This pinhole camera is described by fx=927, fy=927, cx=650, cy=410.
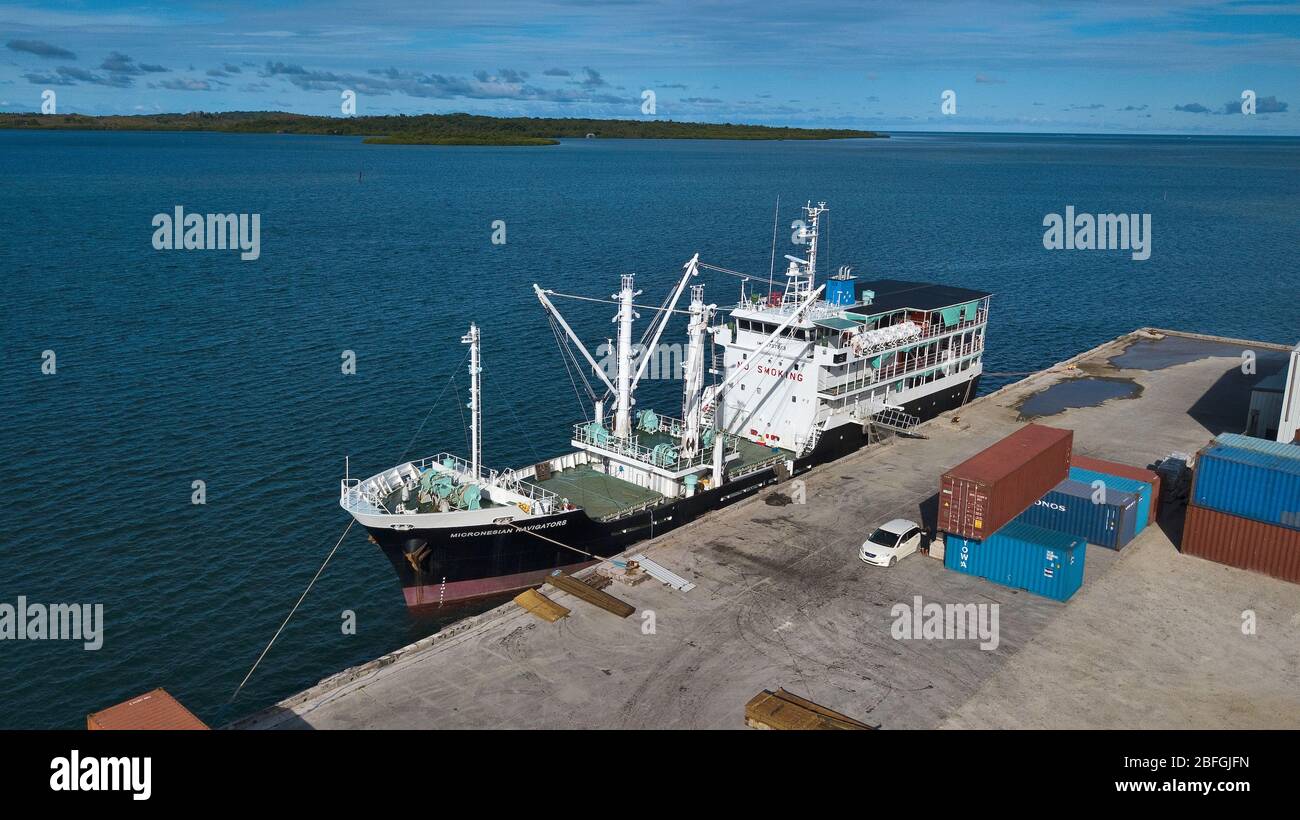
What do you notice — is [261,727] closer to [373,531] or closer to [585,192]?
[373,531]

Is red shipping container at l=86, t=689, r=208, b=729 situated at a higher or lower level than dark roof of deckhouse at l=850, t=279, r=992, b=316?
lower

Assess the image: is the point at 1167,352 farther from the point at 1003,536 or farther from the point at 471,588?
the point at 471,588

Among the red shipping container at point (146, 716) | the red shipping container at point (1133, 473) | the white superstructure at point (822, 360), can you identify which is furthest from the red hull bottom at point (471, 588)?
the red shipping container at point (1133, 473)

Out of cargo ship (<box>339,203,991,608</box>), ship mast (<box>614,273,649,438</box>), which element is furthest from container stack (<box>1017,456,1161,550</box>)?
ship mast (<box>614,273,649,438</box>)

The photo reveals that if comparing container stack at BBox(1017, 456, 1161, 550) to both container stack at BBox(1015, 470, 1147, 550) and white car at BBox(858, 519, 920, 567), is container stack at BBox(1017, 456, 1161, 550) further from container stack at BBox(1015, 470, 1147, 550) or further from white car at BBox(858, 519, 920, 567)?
white car at BBox(858, 519, 920, 567)

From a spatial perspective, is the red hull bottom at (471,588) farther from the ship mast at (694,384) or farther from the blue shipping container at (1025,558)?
the blue shipping container at (1025,558)
